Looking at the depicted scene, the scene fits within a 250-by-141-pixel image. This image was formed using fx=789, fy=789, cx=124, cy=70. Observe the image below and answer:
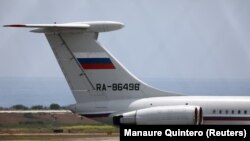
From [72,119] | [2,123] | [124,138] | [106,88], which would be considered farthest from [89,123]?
[124,138]

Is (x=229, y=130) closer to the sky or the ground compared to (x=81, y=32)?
closer to the ground

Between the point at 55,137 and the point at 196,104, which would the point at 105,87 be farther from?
the point at 55,137

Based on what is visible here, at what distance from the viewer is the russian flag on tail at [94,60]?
114ft

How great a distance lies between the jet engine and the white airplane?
636 mm

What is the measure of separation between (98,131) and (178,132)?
89.3 ft

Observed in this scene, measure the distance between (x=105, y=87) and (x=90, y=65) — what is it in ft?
3.87

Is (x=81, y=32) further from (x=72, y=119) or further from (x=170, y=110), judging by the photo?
(x=72, y=119)

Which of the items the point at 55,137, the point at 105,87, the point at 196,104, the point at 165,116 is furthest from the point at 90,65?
the point at 55,137

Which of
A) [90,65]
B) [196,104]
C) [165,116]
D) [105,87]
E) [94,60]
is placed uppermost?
[94,60]

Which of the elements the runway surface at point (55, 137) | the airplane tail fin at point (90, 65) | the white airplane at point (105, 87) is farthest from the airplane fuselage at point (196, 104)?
the runway surface at point (55, 137)

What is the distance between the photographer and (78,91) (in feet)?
114

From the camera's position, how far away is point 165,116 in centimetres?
3278

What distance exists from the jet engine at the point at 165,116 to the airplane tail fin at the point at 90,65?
179cm

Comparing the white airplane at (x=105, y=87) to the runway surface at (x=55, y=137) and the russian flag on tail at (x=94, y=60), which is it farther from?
the runway surface at (x=55, y=137)
